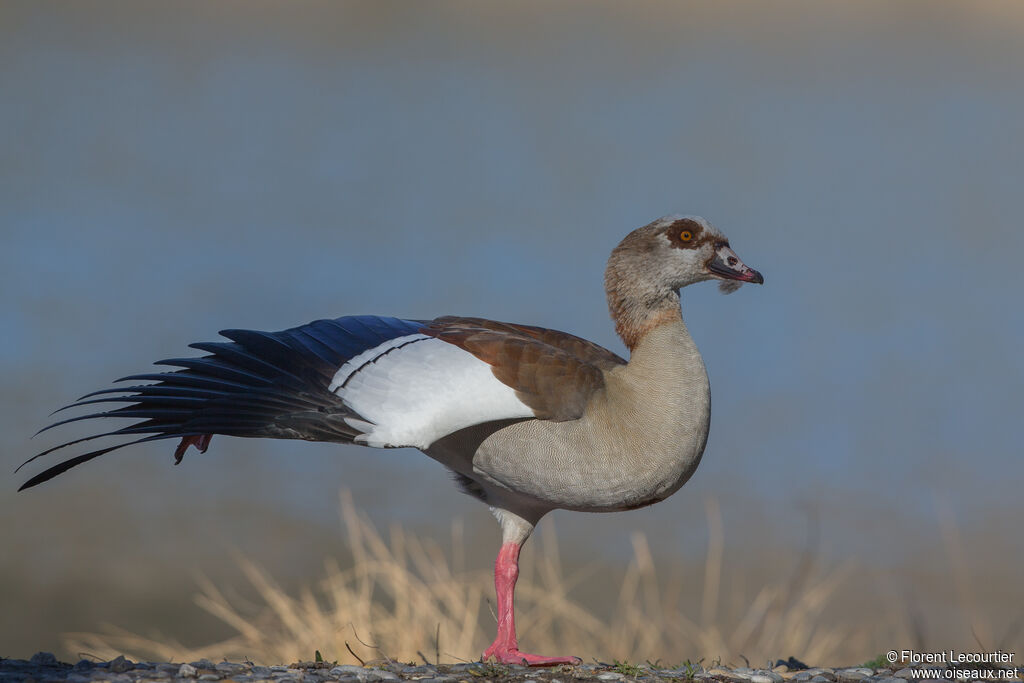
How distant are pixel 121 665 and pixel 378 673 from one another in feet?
4.63

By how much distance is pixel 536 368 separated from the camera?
6.07 meters

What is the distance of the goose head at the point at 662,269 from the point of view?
21.8 feet

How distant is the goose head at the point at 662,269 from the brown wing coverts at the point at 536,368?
429 mm

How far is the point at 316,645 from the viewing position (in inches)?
357

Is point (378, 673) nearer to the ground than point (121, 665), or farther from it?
nearer to the ground

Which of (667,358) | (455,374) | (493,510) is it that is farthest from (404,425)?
(667,358)

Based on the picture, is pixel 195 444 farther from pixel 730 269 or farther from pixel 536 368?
pixel 730 269

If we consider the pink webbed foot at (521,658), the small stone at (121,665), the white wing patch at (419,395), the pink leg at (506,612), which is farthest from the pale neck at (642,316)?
the small stone at (121,665)

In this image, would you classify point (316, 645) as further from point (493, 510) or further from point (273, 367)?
point (273, 367)

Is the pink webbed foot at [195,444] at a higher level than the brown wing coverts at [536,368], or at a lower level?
lower

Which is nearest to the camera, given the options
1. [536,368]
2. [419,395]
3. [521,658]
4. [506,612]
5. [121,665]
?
[121,665]

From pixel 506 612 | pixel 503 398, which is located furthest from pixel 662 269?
pixel 506 612

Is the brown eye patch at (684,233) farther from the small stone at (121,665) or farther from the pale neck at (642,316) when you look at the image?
the small stone at (121,665)

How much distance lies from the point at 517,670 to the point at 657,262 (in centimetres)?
271
